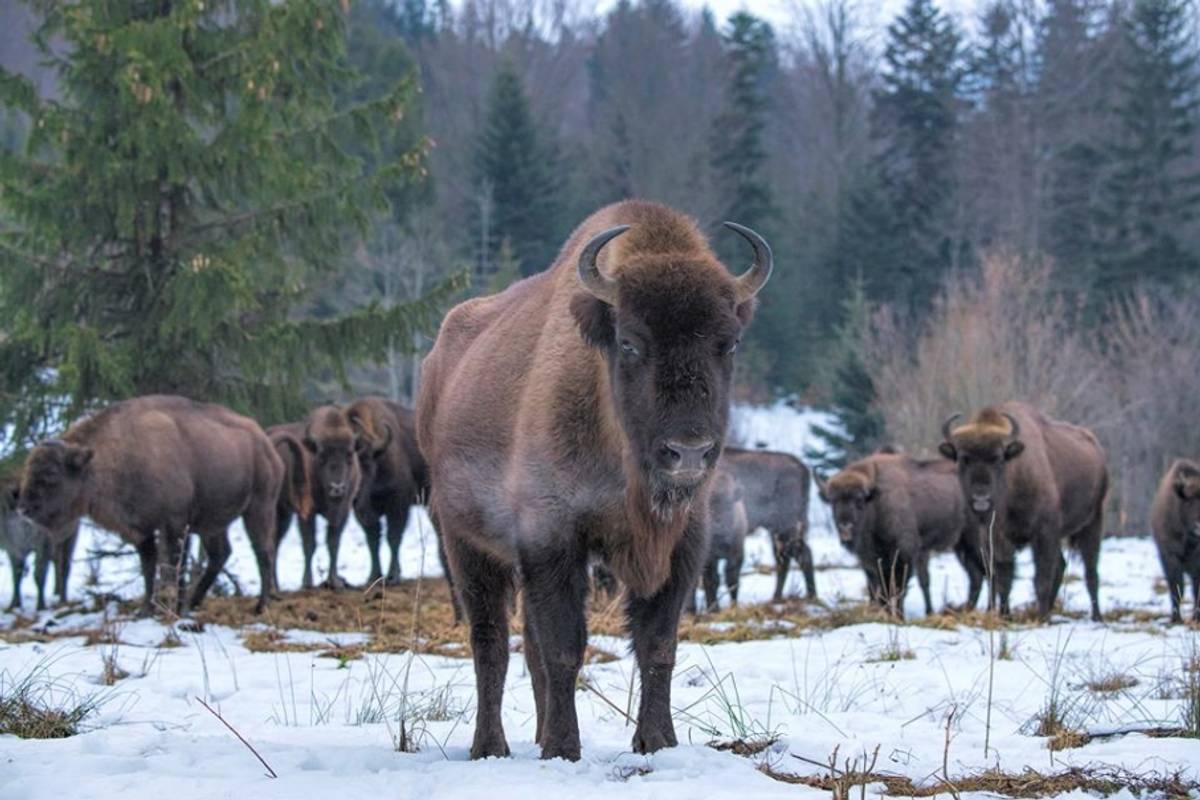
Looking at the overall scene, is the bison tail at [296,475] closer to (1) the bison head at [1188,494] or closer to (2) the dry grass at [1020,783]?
(1) the bison head at [1188,494]

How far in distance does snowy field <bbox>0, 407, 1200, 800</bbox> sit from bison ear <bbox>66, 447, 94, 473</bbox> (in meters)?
1.33

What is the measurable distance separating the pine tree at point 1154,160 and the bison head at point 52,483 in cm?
3712

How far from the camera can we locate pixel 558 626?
5004 millimetres

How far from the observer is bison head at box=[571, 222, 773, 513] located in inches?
184

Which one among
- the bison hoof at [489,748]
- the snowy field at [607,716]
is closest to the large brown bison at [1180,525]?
the snowy field at [607,716]

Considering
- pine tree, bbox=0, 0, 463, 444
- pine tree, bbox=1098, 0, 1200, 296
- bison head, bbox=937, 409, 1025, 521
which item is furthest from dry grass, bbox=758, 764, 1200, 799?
pine tree, bbox=1098, 0, 1200, 296

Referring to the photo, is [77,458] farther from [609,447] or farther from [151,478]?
[609,447]

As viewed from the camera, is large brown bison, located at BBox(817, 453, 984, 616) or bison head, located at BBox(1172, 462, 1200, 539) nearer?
bison head, located at BBox(1172, 462, 1200, 539)

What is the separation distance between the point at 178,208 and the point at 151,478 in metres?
4.50

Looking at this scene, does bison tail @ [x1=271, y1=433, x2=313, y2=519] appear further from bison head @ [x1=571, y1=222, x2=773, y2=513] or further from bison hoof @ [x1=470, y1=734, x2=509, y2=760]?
bison head @ [x1=571, y1=222, x2=773, y2=513]

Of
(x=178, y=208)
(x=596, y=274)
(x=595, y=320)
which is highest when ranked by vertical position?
(x=178, y=208)

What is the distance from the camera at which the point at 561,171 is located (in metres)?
48.6

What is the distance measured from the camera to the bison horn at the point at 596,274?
4949 millimetres

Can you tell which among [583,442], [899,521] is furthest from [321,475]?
[583,442]
